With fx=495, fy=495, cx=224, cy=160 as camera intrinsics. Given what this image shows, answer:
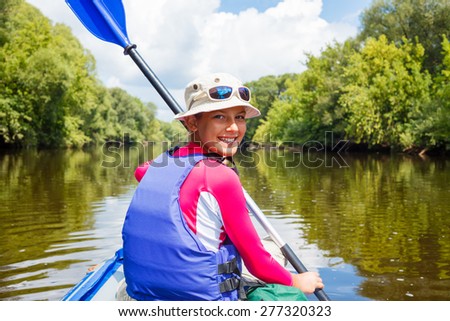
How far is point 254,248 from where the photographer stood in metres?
2.46

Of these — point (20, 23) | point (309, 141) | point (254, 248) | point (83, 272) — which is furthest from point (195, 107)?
point (309, 141)

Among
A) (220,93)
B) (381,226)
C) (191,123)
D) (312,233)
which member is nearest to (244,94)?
(220,93)

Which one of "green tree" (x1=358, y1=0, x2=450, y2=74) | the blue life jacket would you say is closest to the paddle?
the blue life jacket

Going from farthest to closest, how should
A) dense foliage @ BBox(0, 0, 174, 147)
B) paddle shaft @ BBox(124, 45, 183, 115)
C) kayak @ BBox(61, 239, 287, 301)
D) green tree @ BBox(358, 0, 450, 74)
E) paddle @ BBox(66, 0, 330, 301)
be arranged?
green tree @ BBox(358, 0, 450, 74) < dense foliage @ BBox(0, 0, 174, 147) < paddle @ BBox(66, 0, 330, 301) < paddle shaft @ BBox(124, 45, 183, 115) < kayak @ BBox(61, 239, 287, 301)

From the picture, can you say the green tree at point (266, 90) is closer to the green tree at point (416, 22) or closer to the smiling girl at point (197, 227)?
the green tree at point (416, 22)

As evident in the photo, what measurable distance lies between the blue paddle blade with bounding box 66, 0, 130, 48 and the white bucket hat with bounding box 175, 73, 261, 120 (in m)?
2.06

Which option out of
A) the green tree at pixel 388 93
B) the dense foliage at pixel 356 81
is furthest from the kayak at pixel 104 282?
the green tree at pixel 388 93

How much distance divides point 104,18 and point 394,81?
3450cm

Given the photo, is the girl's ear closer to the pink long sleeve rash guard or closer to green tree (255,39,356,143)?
the pink long sleeve rash guard

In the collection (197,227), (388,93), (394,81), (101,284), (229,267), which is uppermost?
(394,81)

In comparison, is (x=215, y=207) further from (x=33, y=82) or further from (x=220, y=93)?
(x=33, y=82)

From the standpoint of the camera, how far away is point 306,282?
8.89ft

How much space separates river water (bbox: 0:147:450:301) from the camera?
17.3 ft
